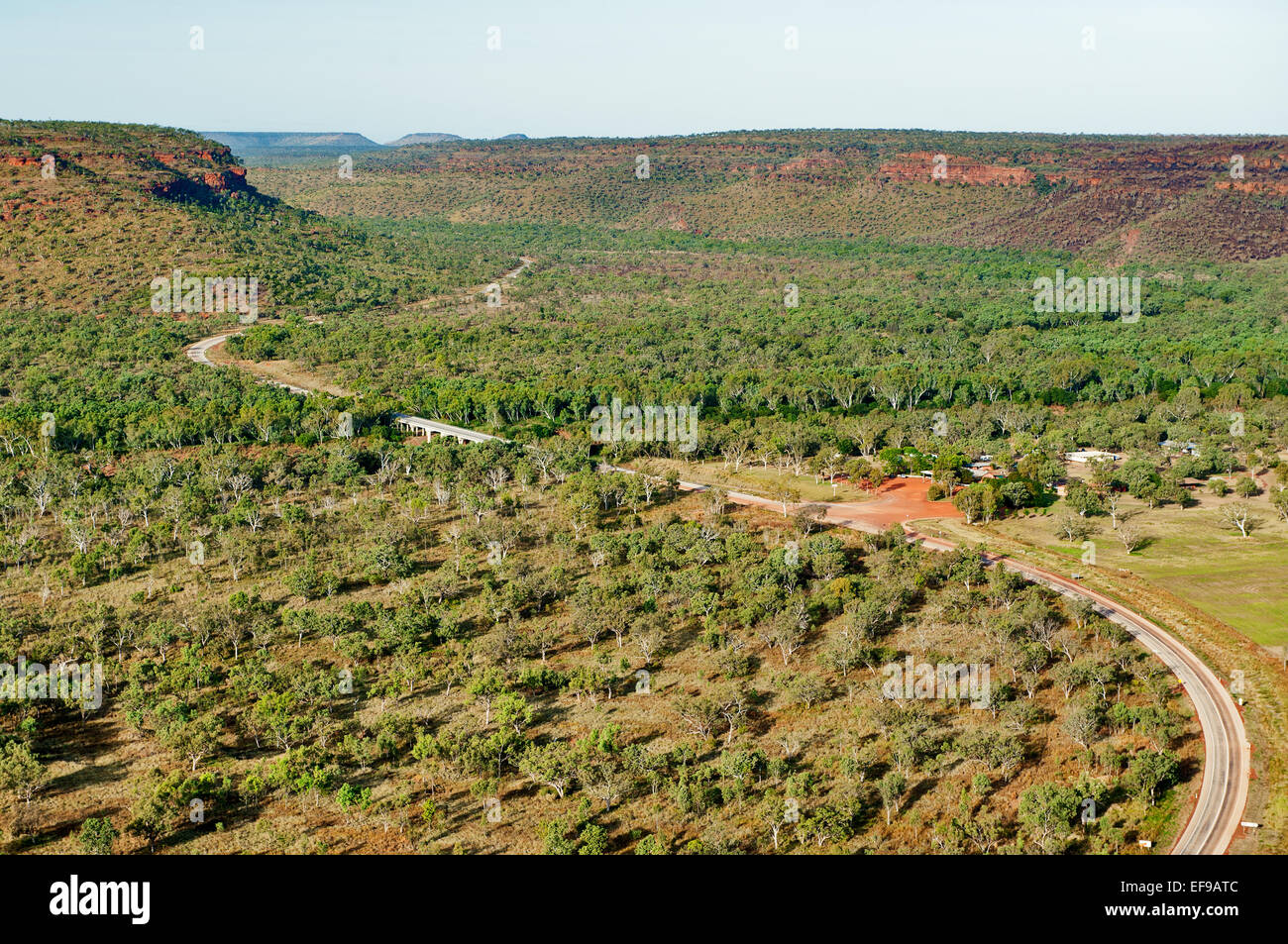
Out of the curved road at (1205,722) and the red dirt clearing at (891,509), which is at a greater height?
the red dirt clearing at (891,509)

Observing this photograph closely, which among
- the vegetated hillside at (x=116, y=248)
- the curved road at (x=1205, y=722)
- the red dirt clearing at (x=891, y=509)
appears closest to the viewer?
the curved road at (x=1205, y=722)

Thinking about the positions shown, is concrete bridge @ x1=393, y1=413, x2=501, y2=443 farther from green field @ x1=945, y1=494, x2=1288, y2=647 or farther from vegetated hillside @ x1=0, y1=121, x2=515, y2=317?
vegetated hillside @ x1=0, y1=121, x2=515, y2=317

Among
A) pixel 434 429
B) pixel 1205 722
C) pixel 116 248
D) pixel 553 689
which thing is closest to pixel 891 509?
pixel 1205 722

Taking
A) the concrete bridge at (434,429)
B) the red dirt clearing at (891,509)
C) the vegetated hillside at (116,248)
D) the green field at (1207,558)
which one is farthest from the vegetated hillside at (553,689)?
the vegetated hillside at (116,248)

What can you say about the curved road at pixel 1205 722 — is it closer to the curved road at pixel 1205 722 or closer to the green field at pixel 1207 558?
the curved road at pixel 1205 722

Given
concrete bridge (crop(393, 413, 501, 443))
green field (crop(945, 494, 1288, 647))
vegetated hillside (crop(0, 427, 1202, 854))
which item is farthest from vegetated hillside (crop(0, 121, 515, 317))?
green field (crop(945, 494, 1288, 647))

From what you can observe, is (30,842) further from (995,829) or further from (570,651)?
(995,829)
